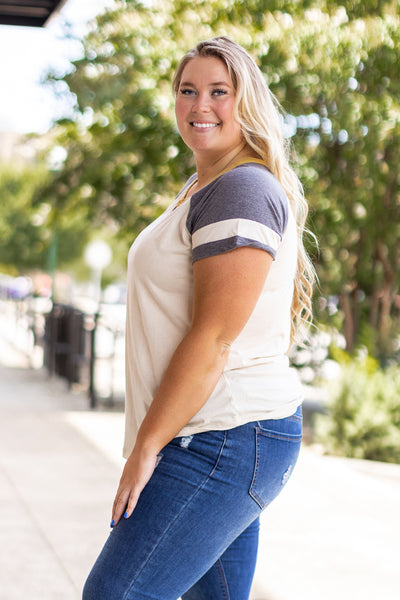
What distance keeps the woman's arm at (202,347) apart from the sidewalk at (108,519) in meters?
2.21

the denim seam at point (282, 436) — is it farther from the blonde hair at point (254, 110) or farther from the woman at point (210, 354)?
the blonde hair at point (254, 110)

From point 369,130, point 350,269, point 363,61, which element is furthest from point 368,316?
point 363,61

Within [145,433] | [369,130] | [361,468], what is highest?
[369,130]

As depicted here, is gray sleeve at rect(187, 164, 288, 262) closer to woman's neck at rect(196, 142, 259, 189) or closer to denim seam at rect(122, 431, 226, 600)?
woman's neck at rect(196, 142, 259, 189)

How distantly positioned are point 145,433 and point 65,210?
8787 millimetres

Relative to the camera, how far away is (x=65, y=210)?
1013 cm

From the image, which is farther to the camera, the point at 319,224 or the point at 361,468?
the point at 319,224

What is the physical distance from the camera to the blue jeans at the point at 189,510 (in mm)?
1578

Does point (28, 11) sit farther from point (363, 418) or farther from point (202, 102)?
point (363, 418)

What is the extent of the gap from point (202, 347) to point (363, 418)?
6.09m

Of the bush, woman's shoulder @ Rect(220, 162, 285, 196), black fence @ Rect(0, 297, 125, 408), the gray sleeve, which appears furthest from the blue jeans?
black fence @ Rect(0, 297, 125, 408)

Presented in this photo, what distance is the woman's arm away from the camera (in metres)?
1.58

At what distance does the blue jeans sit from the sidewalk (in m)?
2.09

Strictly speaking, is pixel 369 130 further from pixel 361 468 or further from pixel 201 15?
pixel 361 468
